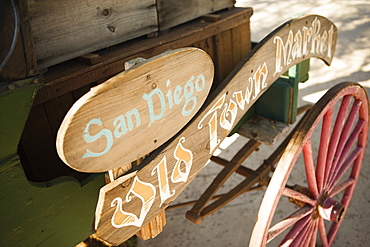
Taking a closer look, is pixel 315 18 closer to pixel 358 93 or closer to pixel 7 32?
pixel 358 93

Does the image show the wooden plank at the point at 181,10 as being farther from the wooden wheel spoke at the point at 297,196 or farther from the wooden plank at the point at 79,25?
the wooden wheel spoke at the point at 297,196

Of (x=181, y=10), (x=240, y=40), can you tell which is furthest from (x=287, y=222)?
(x=181, y=10)

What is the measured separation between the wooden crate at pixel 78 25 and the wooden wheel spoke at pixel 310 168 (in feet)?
3.34

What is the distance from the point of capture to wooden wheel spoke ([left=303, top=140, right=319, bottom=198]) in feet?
6.29

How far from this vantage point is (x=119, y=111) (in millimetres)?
986

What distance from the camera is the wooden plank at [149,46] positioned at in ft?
4.19

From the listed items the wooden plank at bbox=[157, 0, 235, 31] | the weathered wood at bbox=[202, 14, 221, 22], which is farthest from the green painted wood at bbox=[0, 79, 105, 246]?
the weathered wood at bbox=[202, 14, 221, 22]

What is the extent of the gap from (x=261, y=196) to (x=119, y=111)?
269cm

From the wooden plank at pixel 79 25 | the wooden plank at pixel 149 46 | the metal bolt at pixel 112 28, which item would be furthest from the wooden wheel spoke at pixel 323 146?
the metal bolt at pixel 112 28

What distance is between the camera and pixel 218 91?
1408mm

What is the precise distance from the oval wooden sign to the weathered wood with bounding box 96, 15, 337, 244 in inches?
3.4

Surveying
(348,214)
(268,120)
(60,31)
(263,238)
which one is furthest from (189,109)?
(348,214)

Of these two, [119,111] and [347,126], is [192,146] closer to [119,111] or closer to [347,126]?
[119,111]

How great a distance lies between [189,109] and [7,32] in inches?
22.3
